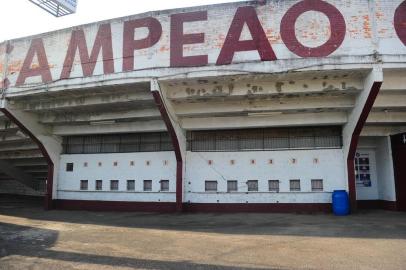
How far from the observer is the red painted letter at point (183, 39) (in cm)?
1514

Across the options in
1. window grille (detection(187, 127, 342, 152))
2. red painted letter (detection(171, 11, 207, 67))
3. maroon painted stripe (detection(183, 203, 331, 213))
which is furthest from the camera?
window grille (detection(187, 127, 342, 152))

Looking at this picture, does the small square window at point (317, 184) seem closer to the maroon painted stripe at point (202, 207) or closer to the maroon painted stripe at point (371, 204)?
the maroon painted stripe at point (202, 207)

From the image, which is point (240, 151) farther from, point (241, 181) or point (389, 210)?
point (389, 210)

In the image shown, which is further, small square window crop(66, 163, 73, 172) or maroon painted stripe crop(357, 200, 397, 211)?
small square window crop(66, 163, 73, 172)

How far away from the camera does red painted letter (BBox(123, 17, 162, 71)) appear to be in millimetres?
15898

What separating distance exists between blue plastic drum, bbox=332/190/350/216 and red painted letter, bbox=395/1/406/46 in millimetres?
6702

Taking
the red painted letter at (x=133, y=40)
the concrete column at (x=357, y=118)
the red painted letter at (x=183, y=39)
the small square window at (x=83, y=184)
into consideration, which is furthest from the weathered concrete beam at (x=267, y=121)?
the small square window at (x=83, y=184)

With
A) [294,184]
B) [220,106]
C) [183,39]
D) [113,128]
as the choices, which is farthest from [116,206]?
[183,39]

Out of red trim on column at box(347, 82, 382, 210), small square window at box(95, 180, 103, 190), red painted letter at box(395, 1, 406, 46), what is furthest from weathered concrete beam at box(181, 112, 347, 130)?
small square window at box(95, 180, 103, 190)

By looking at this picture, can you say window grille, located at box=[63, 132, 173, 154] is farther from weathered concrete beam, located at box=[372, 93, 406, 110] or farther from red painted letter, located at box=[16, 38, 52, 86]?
weathered concrete beam, located at box=[372, 93, 406, 110]

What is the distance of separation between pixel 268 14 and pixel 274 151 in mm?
6480

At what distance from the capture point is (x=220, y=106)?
55.0ft

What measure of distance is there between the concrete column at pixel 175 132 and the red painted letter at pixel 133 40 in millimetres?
1779

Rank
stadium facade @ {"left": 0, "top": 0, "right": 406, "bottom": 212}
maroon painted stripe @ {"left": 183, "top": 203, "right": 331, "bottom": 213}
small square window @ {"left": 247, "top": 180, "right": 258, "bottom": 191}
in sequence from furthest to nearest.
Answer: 1. small square window @ {"left": 247, "top": 180, "right": 258, "bottom": 191}
2. maroon painted stripe @ {"left": 183, "top": 203, "right": 331, "bottom": 213}
3. stadium facade @ {"left": 0, "top": 0, "right": 406, "bottom": 212}
